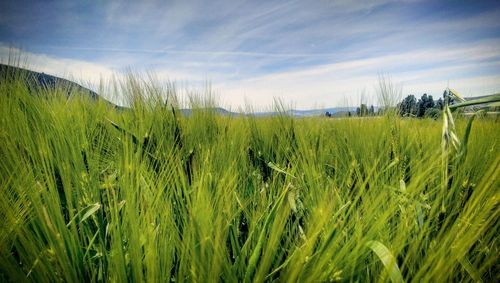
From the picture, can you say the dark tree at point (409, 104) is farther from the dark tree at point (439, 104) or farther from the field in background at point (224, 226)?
the field in background at point (224, 226)

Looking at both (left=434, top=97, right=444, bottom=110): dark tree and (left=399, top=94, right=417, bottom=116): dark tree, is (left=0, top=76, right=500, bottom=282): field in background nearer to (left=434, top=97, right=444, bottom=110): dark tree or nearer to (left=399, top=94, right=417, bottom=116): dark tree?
(left=434, top=97, right=444, bottom=110): dark tree

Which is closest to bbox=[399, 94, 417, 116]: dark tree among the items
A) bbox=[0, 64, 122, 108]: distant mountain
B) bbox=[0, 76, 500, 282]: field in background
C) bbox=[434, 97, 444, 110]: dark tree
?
bbox=[434, 97, 444, 110]: dark tree

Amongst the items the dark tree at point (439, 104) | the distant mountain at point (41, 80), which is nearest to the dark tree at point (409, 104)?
the dark tree at point (439, 104)

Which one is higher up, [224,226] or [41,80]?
[41,80]

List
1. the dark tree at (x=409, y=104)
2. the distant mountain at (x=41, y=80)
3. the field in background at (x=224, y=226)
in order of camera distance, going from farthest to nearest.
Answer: the dark tree at (x=409, y=104) → the distant mountain at (x=41, y=80) → the field in background at (x=224, y=226)

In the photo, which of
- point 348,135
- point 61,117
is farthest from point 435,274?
point 61,117

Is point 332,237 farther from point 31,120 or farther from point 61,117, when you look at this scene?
point 31,120

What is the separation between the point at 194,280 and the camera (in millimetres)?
Result: 351

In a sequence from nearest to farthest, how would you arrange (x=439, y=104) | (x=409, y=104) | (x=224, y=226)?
(x=224, y=226) → (x=439, y=104) → (x=409, y=104)

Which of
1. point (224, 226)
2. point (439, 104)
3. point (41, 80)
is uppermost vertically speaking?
point (41, 80)

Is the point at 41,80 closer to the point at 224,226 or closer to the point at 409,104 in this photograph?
the point at 224,226

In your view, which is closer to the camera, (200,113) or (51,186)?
(51,186)

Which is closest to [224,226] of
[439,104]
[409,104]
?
[439,104]

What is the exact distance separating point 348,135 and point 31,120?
1.36 metres
